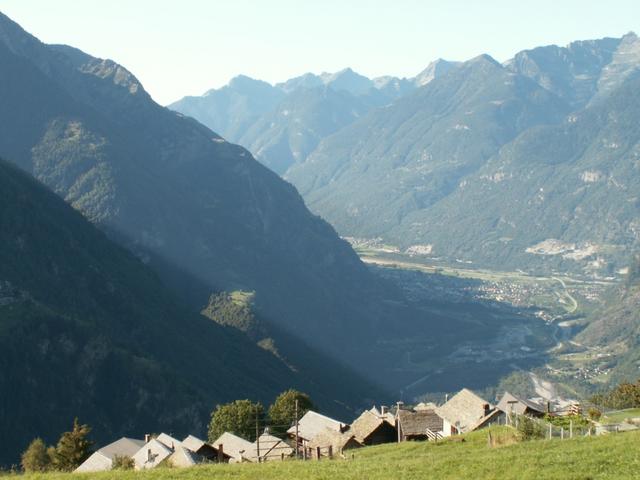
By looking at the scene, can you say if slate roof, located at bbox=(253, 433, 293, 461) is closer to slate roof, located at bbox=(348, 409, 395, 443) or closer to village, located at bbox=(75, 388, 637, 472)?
village, located at bbox=(75, 388, 637, 472)

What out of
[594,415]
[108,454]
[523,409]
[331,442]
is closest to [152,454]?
[108,454]

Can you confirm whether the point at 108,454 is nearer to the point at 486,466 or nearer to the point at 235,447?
the point at 235,447

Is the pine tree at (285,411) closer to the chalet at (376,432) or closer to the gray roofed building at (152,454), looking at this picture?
the gray roofed building at (152,454)

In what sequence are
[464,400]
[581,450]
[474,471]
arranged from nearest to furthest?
[474,471]
[581,450]
[464,400]

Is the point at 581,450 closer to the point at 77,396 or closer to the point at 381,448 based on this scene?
the point at 381,448

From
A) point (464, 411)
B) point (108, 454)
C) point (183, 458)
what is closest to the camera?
point (183, 458)

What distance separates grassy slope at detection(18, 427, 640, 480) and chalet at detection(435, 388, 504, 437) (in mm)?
21518

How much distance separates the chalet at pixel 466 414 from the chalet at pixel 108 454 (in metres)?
28.8

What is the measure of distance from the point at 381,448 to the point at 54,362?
117 meters

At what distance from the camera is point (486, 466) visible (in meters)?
45.0

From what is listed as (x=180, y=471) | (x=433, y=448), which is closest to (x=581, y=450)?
(x=433, y=448)

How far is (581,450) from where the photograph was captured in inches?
1869

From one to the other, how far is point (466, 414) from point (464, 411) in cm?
59

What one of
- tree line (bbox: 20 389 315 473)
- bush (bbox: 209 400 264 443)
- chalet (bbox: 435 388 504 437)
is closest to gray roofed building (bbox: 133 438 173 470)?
tree line (bbox: 20 389 315 473)
